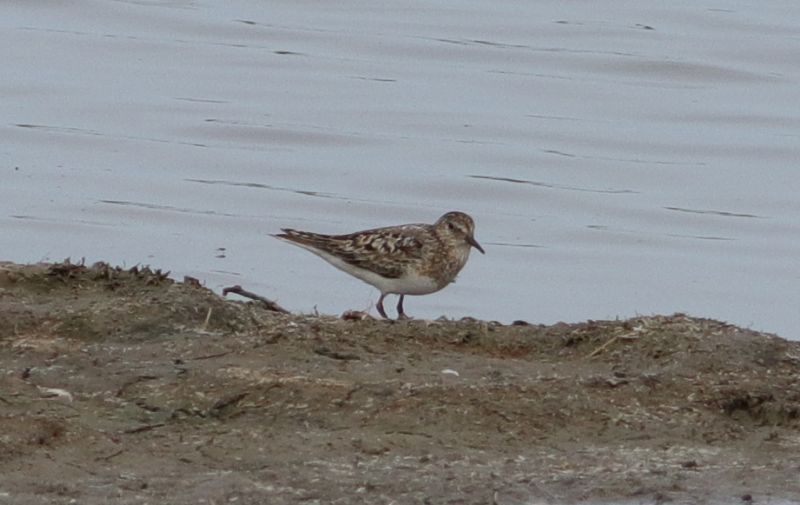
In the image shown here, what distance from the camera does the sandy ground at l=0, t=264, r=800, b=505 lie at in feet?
23.0

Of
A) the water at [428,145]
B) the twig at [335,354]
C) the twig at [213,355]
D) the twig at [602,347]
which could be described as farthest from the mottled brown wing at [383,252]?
the twig at [213,355]

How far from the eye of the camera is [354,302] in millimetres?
13188

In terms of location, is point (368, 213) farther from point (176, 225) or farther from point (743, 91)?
point (743, 91)

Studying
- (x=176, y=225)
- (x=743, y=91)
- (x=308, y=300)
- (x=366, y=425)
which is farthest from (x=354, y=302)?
(x=743, y=91)

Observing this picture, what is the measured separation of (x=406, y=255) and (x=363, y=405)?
3433 mm

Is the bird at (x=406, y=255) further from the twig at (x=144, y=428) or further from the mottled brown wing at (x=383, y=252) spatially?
the twig at (x=144, y=428)

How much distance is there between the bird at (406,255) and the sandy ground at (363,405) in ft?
6.80

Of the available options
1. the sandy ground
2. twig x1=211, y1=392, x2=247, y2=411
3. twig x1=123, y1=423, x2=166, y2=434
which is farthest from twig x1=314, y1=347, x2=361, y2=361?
twig x1=123, y1=423, x2=166, y2=434

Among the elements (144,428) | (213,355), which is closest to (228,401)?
(144,428)

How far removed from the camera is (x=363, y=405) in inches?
302

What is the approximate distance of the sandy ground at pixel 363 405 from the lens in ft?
23.0

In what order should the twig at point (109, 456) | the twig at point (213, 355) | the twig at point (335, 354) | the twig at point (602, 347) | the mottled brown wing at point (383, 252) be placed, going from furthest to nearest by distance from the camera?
the mottled brown wing at point (383, 252) → the twig at point (602, 347) → the twig at point (335, 354) → the twig at point (213, 355) → the twig at point (109, 456)

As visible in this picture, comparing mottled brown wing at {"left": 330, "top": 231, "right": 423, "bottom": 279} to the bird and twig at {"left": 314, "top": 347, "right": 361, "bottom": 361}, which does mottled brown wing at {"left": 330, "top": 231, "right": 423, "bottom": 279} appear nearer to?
the bird

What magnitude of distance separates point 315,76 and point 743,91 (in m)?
4.54
